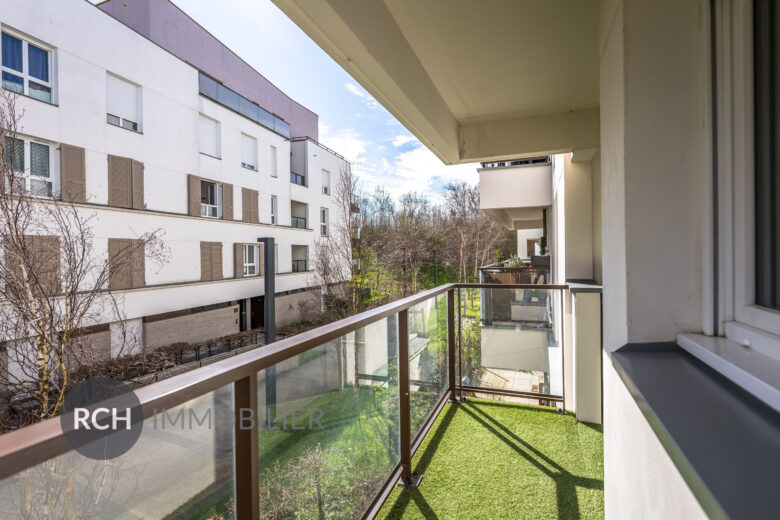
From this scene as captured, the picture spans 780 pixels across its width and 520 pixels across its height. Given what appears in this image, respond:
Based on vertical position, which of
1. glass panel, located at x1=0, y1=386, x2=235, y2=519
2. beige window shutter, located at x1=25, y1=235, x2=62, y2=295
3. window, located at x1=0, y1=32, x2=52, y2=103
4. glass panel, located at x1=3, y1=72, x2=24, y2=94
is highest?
window, located at x1=0, y1=32, x2=52, y2=103

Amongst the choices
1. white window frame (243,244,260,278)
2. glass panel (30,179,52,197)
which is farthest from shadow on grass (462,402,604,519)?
white window frame (243,244,260,278)

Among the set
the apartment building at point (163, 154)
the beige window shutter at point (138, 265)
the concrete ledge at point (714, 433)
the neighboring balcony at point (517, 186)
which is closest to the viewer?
the concrete ledge at point (714, 433)

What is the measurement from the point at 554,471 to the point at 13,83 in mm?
13317

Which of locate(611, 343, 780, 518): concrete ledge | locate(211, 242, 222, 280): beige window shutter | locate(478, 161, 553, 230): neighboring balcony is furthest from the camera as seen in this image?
locate(211, 242, 222, 280): beige window shutter

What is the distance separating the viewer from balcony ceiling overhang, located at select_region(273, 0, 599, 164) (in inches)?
59.8

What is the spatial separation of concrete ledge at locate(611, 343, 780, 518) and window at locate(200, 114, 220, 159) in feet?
53.1

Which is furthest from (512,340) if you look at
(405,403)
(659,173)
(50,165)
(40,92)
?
(40,92)

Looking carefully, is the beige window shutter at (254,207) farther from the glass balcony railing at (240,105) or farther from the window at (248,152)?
the glass balcony railing at (240,105)

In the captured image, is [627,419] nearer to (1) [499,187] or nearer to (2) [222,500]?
(2) [222,500]

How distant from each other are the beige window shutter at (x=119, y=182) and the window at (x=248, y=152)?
542cm

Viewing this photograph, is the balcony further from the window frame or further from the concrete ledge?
the window frame

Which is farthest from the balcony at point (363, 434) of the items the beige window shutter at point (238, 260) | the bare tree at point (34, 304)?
the beige window shutter at point (238, 260)

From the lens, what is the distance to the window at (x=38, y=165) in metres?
8.84
